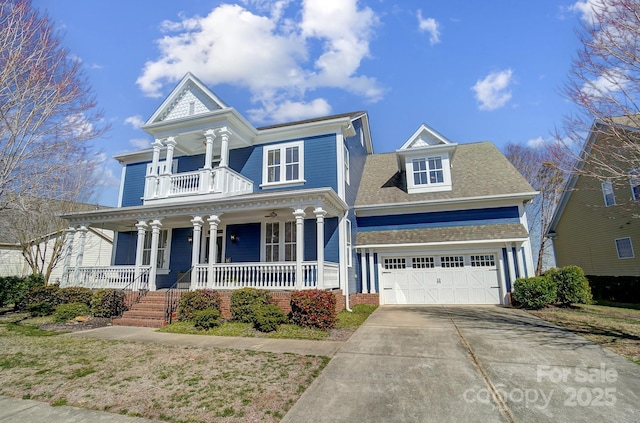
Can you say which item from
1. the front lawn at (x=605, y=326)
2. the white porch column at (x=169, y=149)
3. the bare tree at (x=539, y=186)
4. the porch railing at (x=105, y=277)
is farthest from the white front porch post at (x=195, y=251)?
the bare tree at (x=539, y=186)

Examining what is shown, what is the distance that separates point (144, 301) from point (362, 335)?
25.8ft

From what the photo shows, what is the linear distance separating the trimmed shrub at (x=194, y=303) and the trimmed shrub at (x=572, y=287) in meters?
12.3

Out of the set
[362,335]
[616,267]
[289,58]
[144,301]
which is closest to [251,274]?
[144,301]

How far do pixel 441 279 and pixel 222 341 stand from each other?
32.5ft

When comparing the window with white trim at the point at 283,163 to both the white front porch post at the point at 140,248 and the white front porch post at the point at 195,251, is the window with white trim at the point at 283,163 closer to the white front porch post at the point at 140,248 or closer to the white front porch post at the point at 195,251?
the white front porch post at the point at 195,251

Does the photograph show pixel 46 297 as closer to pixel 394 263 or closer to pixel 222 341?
pixel 222 341

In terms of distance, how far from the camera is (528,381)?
4.62 metres

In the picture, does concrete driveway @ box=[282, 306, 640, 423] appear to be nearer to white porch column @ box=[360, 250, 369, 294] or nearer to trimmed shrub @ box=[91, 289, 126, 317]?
white porch column @ box=[360, 250, 369, 294]

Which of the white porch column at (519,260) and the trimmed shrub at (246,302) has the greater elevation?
the white porch column at (519,260)

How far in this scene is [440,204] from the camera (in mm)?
14102

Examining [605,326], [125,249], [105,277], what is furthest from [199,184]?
[605,326]

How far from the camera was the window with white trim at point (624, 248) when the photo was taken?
1540 centimetres

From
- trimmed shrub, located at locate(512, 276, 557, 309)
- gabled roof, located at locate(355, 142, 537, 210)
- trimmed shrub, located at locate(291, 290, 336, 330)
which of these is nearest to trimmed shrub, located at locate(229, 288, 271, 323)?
trimmed shrub, located at locate(291, 290, 336, 330)

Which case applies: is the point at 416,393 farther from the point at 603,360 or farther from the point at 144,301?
the point at 144,301
